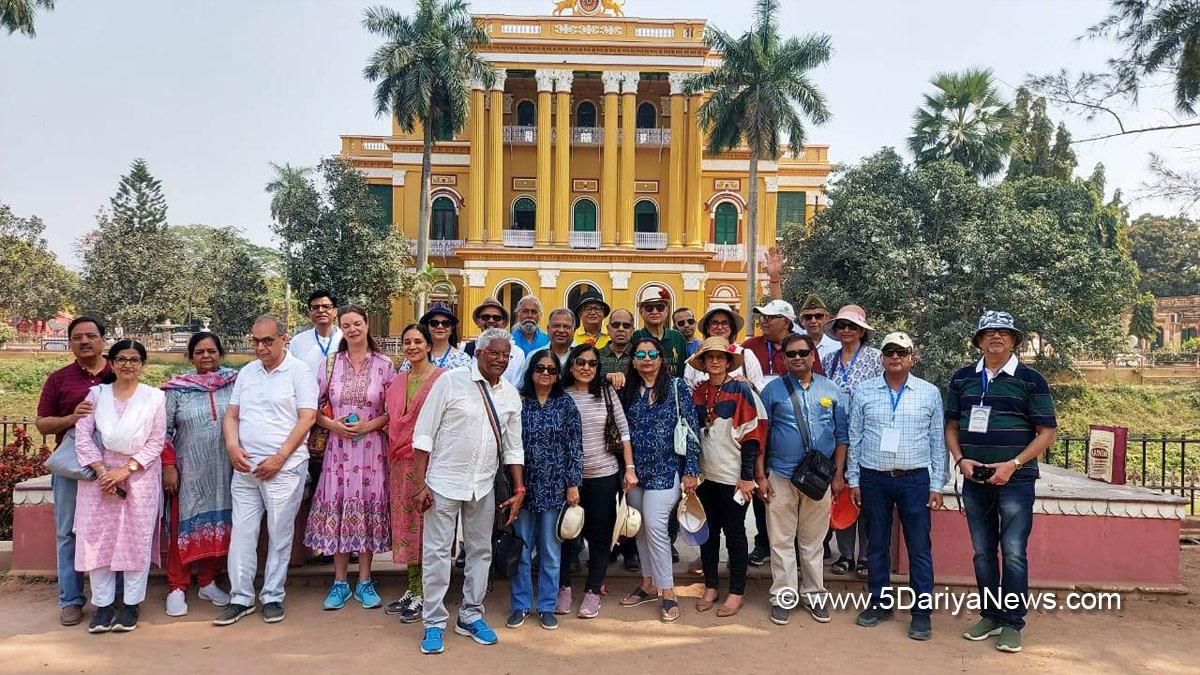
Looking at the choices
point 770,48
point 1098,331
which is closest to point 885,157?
point 770,48

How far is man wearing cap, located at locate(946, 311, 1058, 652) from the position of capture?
3.97 meters

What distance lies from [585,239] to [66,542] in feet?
74.9

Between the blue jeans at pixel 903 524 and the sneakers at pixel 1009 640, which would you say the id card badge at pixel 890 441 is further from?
the sneakers at pixel 1009 640

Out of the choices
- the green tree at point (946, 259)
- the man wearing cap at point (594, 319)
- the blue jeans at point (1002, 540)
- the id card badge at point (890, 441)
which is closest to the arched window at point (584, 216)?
the green tree at point (946, 259)

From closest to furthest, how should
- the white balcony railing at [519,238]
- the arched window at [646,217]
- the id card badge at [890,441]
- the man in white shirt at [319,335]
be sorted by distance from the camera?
the id card badge at [890,441] < the man in white shirt at [319,335] < the white balcony railing at [519,238] < the arched window at [646,217]

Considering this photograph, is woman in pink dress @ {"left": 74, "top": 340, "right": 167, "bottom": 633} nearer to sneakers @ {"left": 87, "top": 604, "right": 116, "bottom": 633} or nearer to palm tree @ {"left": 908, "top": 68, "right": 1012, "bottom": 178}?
sneakers @ {"left": 87, "top": 604, "right": 116, "bottom": 633}

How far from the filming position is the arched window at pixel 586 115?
28172 millimetres

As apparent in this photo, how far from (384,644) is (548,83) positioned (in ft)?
78.9

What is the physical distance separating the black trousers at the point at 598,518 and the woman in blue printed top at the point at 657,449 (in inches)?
4.6

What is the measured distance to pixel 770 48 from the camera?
71.6 ft

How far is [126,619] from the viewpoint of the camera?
4133 mm

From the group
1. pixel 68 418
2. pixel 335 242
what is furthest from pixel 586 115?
pixel 68 418

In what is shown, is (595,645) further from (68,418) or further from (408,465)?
(68,418)

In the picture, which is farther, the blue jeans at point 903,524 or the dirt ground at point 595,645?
the blue jeans at point 903,524
